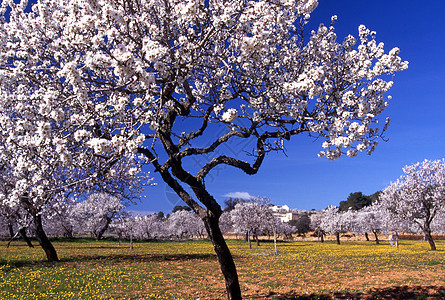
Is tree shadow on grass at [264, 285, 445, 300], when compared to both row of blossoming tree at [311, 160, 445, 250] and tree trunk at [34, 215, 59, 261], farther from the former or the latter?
row of blossoming tree at [311, 160, 445, 250]

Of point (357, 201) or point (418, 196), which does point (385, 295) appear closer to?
point (418, 196)

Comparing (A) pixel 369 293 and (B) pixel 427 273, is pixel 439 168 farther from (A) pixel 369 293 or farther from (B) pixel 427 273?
(A) pixel 369 293

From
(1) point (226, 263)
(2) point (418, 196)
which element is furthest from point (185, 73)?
(2) point (418, 196)

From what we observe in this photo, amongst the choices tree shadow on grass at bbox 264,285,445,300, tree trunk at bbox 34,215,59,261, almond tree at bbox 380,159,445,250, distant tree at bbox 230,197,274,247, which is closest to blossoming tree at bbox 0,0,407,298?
tree shadow on grass at bbox 264,285,445,300

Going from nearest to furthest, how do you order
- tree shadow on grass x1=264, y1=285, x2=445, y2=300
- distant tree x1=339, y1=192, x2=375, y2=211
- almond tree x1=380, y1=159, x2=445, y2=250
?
tree shadow on grass x1=264, y1=285, x2=445, y2=300, almond tree x1=380, y1=159, x2=445, y2=250, distant tree x1=339, y1=192, x2=375, y2=211

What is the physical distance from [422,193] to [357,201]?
118m

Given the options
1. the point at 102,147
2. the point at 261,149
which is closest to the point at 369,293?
the point at 261,149

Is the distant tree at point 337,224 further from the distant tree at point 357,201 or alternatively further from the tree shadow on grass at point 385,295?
the distant tree at point 357,201

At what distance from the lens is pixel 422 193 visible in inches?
1428

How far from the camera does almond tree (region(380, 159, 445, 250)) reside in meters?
35.4

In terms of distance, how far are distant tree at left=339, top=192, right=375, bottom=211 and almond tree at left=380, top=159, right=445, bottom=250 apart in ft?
360

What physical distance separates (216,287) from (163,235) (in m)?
99.6

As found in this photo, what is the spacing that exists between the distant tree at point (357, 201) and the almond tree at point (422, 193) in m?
110

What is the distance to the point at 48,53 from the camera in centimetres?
841
